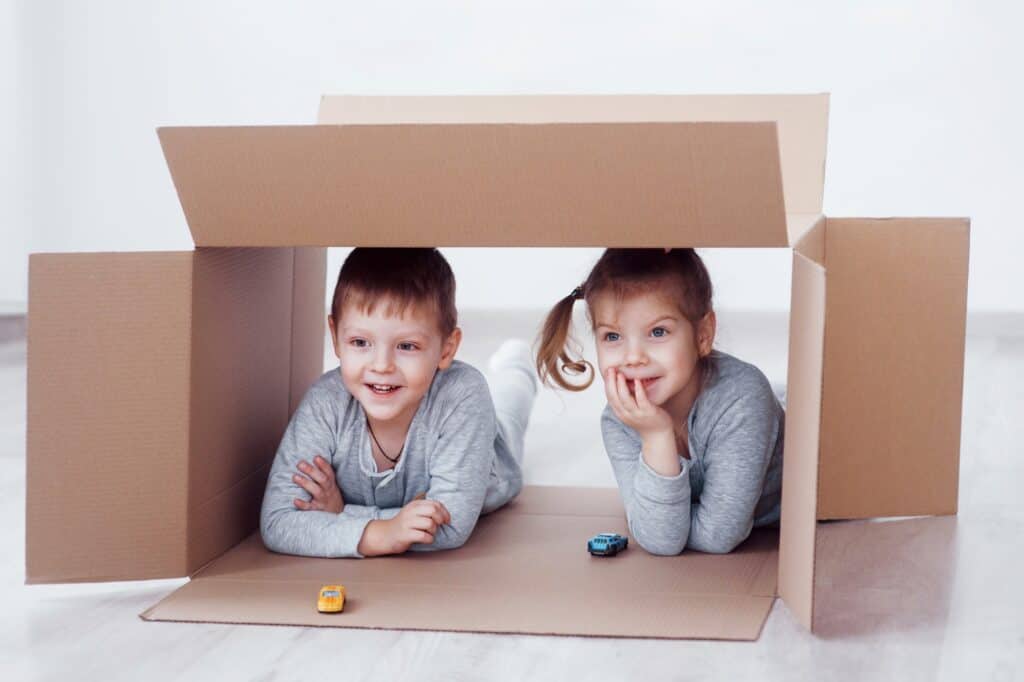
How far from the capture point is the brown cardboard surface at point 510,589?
1.18 m

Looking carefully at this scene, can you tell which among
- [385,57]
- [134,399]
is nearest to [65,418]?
[134,399]

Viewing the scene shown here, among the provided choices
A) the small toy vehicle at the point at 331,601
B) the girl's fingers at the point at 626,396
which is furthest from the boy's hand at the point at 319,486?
the girl's fingers at the point at 626,396

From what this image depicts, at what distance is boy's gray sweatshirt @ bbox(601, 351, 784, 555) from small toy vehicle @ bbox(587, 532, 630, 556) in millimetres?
19

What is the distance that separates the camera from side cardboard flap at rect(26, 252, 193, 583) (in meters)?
1.25

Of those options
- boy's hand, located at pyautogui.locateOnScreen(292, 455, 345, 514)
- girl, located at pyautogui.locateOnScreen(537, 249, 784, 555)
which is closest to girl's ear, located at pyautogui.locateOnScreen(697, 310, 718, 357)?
girl, located at pyautogui.locateOnScreen(537, 249, 784, 555)

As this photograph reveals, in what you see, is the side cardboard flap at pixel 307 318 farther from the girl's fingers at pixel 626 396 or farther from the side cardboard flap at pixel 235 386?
the girl's fingers at pixel 626 396

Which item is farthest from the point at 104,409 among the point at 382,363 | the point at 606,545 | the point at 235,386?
the point at 606,545

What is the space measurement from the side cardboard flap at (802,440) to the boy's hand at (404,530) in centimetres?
36

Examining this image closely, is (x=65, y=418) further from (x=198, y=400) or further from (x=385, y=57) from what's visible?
(x=385, y=57)

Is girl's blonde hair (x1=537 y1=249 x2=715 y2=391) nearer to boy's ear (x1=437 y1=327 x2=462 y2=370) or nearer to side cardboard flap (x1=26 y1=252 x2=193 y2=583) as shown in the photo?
boy's ear (x1=437 y1=327 x2=462 y2=370)

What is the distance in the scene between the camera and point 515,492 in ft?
5.57

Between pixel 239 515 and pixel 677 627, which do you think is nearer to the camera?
pixel 677 627

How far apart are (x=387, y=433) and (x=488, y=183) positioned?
0.41 metres

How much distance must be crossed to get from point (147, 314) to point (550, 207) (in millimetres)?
391
